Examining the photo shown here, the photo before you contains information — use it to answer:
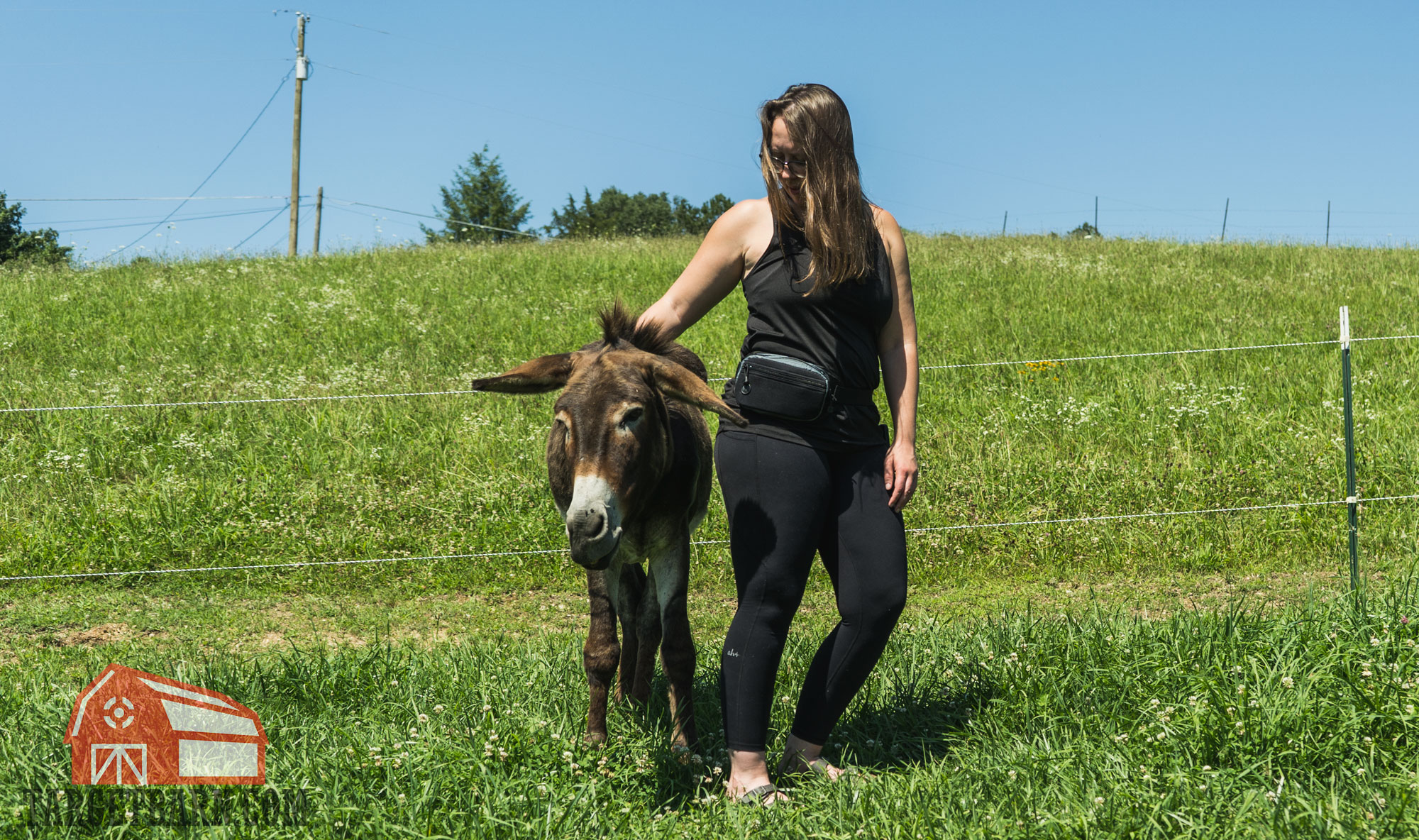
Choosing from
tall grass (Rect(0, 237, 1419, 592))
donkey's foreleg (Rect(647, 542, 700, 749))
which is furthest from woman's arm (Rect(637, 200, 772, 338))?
tall grass (Rect(0, 237, 1419, 592))

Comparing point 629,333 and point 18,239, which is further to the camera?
point 18,239

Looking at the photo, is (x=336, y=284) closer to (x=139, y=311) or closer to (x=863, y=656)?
(x=139, y=311)

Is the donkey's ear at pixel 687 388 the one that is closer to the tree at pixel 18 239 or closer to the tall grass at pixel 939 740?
the tall grass at pixel 939 740

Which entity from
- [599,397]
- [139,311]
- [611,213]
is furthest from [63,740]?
[611,213]

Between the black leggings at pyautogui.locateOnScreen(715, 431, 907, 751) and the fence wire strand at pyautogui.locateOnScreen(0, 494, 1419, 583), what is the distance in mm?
3345

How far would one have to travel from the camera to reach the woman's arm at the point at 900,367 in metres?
3.07

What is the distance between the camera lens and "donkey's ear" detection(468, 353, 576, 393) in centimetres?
304

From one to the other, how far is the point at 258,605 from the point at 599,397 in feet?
14.1

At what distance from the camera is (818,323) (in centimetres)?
297

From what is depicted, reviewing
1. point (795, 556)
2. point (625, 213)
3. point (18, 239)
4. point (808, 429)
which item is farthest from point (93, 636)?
point (625, 213)

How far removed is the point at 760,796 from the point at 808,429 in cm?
113

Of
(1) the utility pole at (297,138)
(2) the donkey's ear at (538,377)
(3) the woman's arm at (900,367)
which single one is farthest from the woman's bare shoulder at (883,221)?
(1) the utility pole at (297,138)

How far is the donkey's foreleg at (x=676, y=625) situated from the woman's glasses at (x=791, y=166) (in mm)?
1415

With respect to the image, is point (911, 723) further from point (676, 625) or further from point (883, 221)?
point (883, 221)
